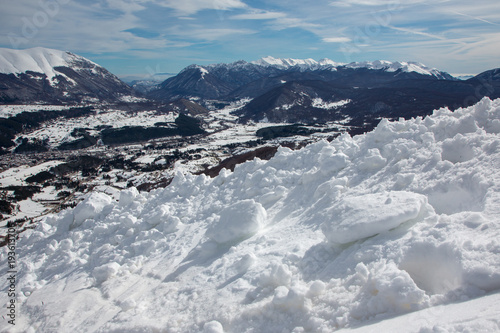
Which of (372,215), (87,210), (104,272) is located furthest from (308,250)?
(87,210)

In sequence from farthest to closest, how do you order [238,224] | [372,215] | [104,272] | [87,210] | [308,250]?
[87,210] < [104,272] < [238,224] < [308,250] < [372,215]

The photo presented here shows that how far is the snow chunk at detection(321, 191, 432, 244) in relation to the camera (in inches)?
239

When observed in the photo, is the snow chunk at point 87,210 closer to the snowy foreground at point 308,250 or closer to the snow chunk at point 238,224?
the snowy foreground at point 308,250

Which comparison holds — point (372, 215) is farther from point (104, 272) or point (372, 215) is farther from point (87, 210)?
point (87, 210)

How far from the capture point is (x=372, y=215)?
6246 millimetres

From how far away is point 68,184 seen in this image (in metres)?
75.0

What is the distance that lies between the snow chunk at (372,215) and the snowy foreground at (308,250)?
0.11 ft

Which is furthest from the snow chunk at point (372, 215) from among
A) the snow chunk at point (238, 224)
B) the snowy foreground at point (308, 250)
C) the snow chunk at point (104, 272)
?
the snow chunk at point (104, 272)

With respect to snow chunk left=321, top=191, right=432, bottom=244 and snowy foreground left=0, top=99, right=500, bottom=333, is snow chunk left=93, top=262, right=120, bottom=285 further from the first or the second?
snow chunk left=321, top=191, right=432, bottom=244

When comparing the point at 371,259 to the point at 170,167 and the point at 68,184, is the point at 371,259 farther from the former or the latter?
the point at 68,184

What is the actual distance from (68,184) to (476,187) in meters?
86.9

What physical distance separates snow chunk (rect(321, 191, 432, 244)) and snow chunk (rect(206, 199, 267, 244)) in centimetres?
302

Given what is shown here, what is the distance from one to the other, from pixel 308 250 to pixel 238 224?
9.32 ft

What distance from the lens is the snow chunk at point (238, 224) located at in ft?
30.0
